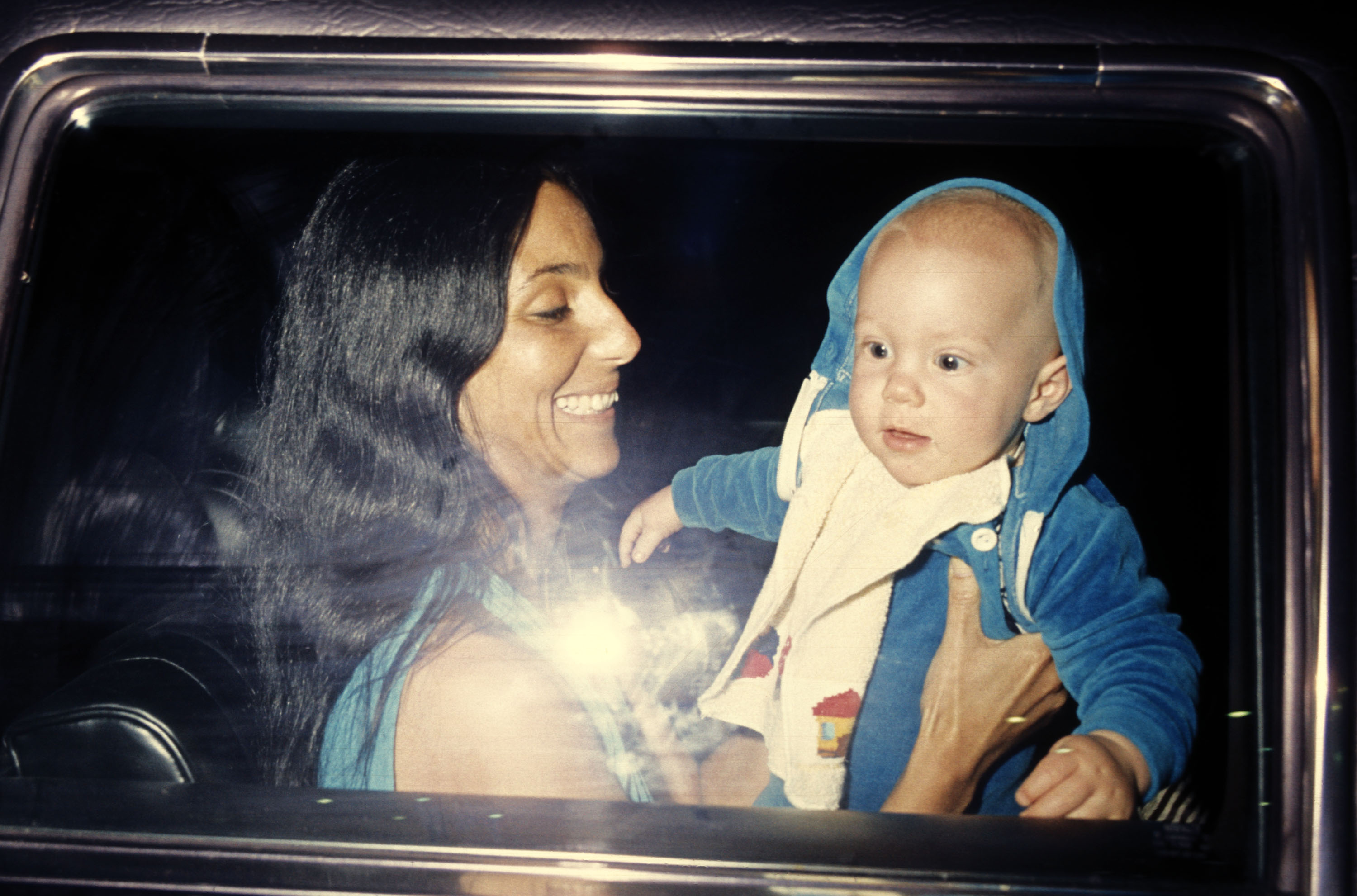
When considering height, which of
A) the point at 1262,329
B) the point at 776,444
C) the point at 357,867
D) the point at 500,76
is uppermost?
the point at 500,76

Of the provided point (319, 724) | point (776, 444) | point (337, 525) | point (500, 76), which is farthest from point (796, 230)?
point (319, 724)

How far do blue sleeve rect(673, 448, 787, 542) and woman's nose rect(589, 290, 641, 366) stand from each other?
0.13 metres

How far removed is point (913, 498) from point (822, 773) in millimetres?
272

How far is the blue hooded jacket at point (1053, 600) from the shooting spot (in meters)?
0.69

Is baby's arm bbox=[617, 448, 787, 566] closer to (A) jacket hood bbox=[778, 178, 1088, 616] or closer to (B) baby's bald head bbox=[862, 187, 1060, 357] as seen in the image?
(A) jacket hood bbox=[778, 178, 1088, 616]

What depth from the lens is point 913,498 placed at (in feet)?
2.31

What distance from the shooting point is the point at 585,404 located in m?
0.74

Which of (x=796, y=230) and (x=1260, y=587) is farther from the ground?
(x=796, y=230)

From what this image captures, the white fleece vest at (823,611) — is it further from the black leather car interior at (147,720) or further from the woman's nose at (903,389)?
the black leather car interior at (147,720)

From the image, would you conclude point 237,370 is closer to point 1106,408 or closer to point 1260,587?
point 1106,408

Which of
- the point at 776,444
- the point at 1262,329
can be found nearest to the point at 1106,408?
the point at 1262,329

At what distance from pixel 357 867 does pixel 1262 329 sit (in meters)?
0.99

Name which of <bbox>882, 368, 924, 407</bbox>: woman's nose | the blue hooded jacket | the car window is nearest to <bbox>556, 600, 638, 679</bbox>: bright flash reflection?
the car window

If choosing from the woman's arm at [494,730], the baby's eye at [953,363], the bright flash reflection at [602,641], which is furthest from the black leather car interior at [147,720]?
the baby's eye at [953,363]
